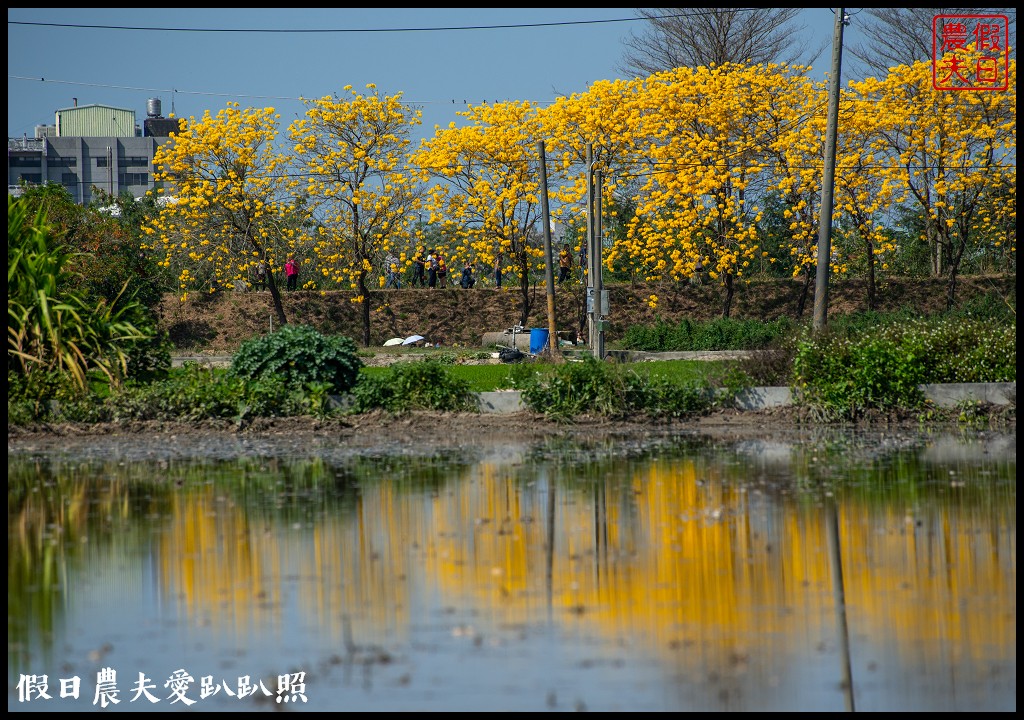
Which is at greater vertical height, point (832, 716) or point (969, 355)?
point (969, 355)

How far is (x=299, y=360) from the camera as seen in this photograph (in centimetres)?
1925

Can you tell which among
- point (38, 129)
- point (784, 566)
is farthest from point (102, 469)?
point (38, 129)

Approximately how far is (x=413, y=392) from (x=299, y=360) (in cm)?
183

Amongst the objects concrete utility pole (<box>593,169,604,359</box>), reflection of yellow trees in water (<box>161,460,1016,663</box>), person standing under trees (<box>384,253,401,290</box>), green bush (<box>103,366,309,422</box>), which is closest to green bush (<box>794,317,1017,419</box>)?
reflection of yellow trees in water (<box>161,460,1016,663</box>)

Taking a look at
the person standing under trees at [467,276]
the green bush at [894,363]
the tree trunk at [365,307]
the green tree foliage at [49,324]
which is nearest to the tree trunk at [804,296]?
the person standing under trees at [467,276]

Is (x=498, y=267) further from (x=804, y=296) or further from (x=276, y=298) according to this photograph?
(x=804, y=296)

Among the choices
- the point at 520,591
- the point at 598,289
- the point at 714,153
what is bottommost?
the point at 520,591

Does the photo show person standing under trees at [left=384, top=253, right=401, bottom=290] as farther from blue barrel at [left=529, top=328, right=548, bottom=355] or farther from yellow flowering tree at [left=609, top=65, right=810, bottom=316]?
blue barrel at [left=529, top=328, right=548, bottom=355]

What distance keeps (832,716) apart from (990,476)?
7506 mm

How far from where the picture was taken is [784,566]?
823 centimetres

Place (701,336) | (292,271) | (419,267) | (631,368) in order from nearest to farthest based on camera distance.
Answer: (631,368)
(701,336)
(292,271)
(419,267)

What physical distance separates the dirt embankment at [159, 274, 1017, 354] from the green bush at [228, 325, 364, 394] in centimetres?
2531

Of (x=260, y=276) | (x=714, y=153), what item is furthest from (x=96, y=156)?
(x=714, y=153)

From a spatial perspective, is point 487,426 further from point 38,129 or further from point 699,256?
point 38,129
